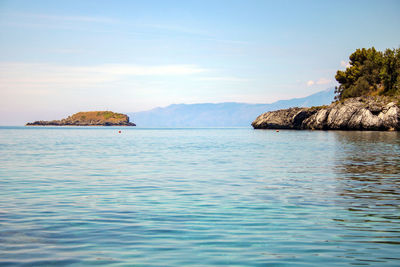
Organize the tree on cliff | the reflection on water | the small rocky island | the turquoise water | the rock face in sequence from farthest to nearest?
1. the tree on cliff
2. the small rocky island
3. the rock face
4. the reflection on water
5. the turquoise water

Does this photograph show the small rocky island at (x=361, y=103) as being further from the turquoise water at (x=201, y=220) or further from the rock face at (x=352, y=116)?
the turquoise water at (x=201, y=220)

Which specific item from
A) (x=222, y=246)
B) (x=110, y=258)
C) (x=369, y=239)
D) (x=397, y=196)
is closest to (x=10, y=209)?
(x=110, y=258)

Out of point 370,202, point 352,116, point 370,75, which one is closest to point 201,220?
point 370,202

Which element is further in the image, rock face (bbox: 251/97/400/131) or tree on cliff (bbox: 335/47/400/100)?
tree on cliff (bbox: 335/47/400/100)

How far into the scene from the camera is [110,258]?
9109 mm

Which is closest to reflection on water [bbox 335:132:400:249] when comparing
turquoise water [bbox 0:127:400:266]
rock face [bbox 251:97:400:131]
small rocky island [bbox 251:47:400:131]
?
turquoise water [bbox 0:127:400:266]

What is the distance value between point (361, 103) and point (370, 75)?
92.1 feet

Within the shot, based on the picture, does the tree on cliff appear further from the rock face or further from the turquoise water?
the turquoise water

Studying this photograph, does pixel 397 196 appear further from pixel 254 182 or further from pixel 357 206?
pixel 254 182

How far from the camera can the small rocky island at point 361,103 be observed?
123925mm

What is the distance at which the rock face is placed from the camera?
120m

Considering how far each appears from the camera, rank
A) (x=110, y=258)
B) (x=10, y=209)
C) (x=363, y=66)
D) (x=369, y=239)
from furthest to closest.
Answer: (x=363, y=66), (x=10, y=209), (x=369, y=239), (x=110, y=258)

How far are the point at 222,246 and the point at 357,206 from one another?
786 centimetres

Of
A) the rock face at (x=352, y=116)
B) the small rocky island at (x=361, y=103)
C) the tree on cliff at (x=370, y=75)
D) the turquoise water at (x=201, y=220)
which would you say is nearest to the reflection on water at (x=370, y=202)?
the turquoise water at (x=201, y=220)
